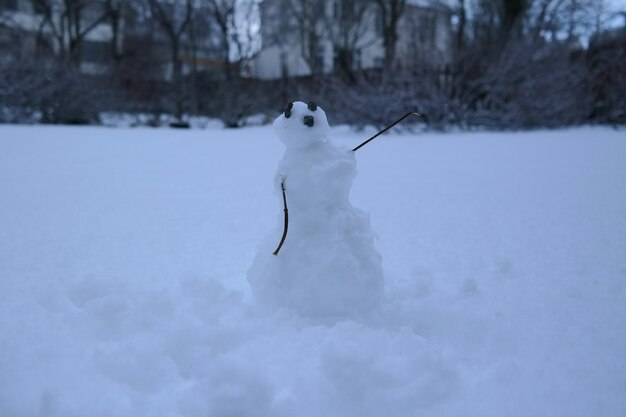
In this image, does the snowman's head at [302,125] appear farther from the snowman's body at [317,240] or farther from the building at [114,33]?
the building at [114,33]

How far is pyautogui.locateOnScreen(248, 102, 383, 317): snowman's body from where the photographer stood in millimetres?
1246

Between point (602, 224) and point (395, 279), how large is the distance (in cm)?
148

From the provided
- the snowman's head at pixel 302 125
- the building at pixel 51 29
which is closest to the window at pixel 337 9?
the building at pixel 51 29

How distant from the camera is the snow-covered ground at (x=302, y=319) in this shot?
98cm

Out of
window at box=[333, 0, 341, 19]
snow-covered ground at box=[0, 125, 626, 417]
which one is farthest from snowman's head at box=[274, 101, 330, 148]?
window at box=[333, 0, 341, 19]

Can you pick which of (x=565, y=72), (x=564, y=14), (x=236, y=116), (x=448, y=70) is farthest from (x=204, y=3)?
(x=564, y=14)

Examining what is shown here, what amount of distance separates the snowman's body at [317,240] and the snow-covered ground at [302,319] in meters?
0.07

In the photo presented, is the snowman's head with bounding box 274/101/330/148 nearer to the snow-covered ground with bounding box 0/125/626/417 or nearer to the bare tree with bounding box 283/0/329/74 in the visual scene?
the snow-covered ground with bounding box 0/125/626/417

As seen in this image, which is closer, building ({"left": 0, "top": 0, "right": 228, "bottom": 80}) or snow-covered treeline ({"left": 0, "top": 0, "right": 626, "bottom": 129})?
snow-covered treeline ({"left": 0, "top": 0, "right": 626, "bottom": 129})

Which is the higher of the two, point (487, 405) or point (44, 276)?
point (44, 276)

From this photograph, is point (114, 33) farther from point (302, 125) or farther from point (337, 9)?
point (302, 125)

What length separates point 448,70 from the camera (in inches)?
316

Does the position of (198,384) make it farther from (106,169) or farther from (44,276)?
(106,169)

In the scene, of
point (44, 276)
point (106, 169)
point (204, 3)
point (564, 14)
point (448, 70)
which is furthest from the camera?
point (564, 14)
